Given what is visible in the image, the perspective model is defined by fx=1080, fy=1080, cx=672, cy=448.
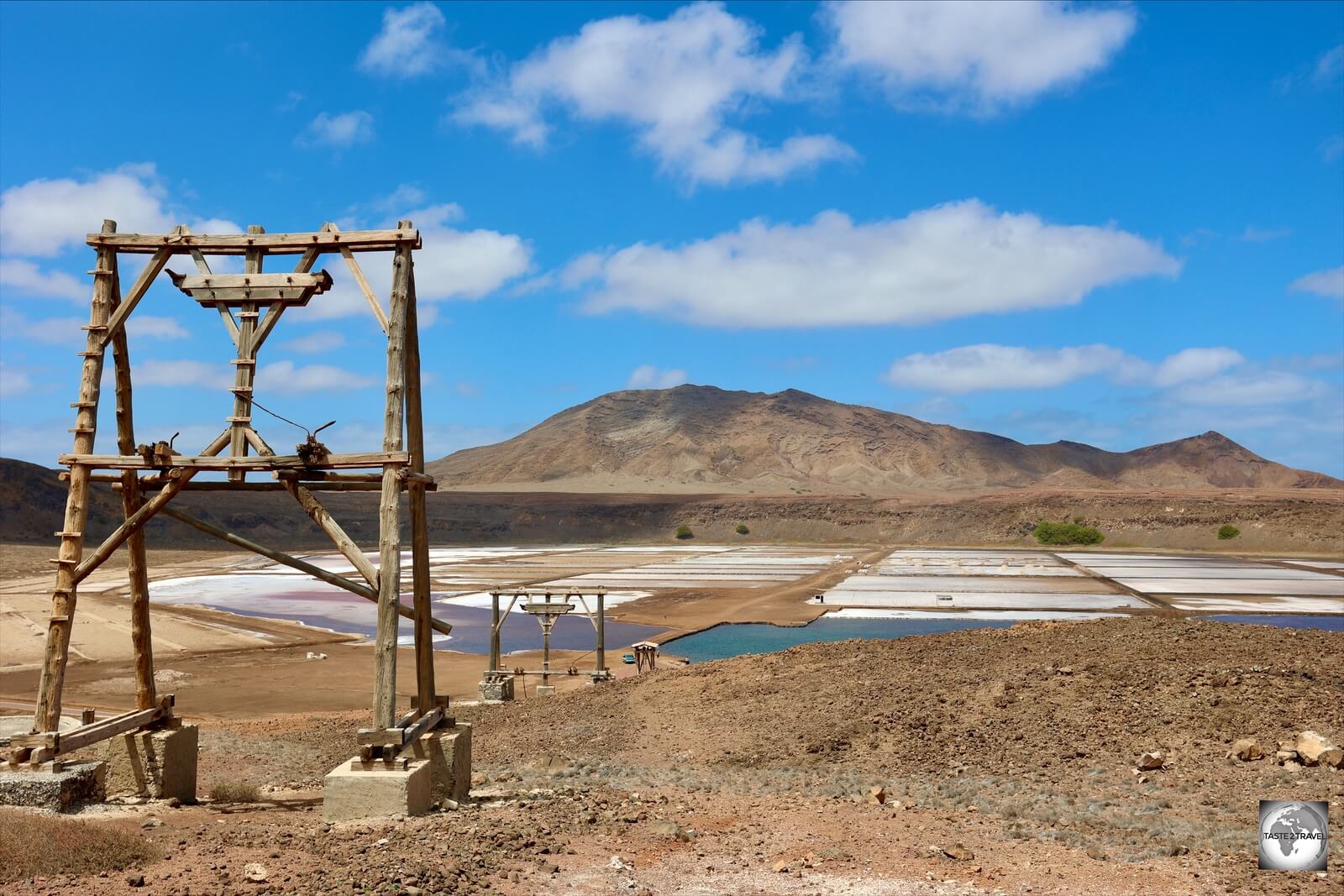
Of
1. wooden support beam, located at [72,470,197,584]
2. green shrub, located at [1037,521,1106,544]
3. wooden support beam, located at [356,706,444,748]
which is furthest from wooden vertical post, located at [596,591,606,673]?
green shrub, located at [1037,521,1106,544]

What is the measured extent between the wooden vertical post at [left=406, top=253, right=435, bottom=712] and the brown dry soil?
171cm

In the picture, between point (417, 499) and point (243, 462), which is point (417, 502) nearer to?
point (417, 499)

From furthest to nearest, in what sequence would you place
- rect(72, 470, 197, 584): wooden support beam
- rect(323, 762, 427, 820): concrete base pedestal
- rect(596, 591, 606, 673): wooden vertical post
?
1. rect(596, 591, 606, 673): wooden vertical post
2. rect(72, 470, 197, 584): wooden support beam
3. rect(323, 762, 427, 820): concrete base pedestal

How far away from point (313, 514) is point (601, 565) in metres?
77.9

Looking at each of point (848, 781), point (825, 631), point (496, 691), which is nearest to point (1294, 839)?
point (848, 781)

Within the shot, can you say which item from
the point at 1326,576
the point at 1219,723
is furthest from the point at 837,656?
the point at 1326,576

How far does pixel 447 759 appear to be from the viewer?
11625 mm

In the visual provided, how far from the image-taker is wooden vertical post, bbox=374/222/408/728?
10.0 metres

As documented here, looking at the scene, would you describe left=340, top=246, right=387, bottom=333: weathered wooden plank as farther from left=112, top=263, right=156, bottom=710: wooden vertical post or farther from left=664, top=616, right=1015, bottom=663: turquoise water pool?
left=664, top=616, right=1015, bottom=663: turquoise water pool

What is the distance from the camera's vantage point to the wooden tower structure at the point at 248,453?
1022 centimetres

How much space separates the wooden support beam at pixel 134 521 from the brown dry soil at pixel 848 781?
2.41 meters

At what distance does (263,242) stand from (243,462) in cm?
225

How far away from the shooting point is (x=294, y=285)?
34.9 ft

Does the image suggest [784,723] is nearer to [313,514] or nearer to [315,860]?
[313,514]
